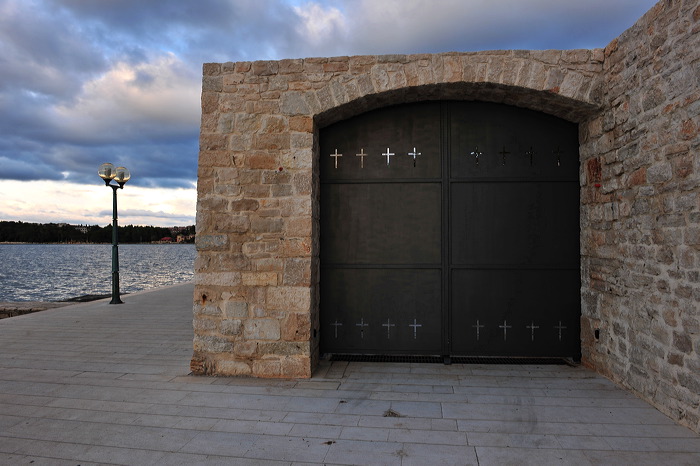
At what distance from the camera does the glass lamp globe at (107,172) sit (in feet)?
27.2

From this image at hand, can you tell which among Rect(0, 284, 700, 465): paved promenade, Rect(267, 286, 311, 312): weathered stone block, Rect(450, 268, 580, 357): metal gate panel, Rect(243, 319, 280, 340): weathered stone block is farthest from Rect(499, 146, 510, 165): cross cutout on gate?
Rect(243, 319, 280, 340): weathered stone block

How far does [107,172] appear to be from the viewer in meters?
8.30

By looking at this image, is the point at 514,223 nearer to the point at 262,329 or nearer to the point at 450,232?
the point at 450,232

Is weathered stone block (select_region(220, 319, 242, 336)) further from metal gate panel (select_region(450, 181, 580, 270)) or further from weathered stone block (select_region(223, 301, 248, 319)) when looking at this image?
metal gate panel (select_region(450, 181, 580, 270))

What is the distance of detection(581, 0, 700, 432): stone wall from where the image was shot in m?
2.83

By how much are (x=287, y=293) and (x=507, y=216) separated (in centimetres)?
237

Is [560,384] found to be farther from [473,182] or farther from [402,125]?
[402,125]

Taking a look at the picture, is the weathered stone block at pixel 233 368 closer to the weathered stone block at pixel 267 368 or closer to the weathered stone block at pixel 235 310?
the weathered stone block at pixel 267 368

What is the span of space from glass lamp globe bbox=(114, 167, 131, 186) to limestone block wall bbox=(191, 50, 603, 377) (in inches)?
218

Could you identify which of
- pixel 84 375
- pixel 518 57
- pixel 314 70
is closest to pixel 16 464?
pixel 84 375

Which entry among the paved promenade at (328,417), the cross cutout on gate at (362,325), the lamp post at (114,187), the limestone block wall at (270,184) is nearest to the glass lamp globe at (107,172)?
the lamp post at (114,187)

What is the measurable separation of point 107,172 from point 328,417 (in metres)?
7.51

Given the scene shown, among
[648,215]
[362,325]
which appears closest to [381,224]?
[362,325]

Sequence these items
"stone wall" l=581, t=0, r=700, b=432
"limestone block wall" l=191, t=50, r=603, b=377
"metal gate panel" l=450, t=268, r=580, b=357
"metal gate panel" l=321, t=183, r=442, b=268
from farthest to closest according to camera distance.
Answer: "metal gate panel" l=321, t=183, r=442, b=268
"metal gate panel" l=450, t=268, r=580, b=357
"limestone block wall" l=191, t=50, r=603, b=377
"stone wall" l=581, t=0, r=700, b=432
